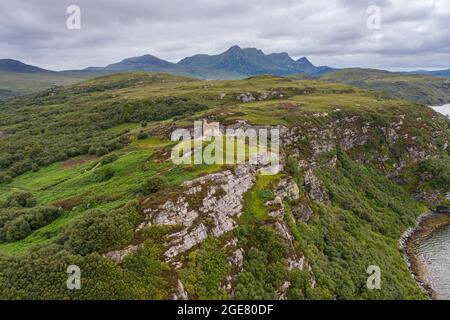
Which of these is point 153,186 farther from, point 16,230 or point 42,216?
point 16,230

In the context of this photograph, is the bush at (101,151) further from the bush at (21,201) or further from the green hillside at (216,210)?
the bush at (21,201)

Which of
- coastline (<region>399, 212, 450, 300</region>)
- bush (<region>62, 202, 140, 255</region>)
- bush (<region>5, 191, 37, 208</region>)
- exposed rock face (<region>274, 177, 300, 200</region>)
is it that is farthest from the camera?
coastline (<region>399, 212, 450, 300</region>)

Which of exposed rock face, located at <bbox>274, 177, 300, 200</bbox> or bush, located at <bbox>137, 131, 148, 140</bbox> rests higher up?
bush, located at <bbox>137, 131, 148, 140</bbox>

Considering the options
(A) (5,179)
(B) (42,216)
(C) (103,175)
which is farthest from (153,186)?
(A) (5,179)

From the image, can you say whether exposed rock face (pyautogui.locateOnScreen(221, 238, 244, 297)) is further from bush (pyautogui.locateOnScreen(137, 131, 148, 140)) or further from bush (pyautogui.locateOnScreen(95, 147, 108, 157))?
bush (pyautogui.locateOnScreen(95, 147, 108, 157))

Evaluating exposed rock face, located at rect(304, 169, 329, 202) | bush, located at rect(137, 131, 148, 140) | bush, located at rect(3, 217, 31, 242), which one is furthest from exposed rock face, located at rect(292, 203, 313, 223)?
bush, located at rect(137, 131, 148, 140)
